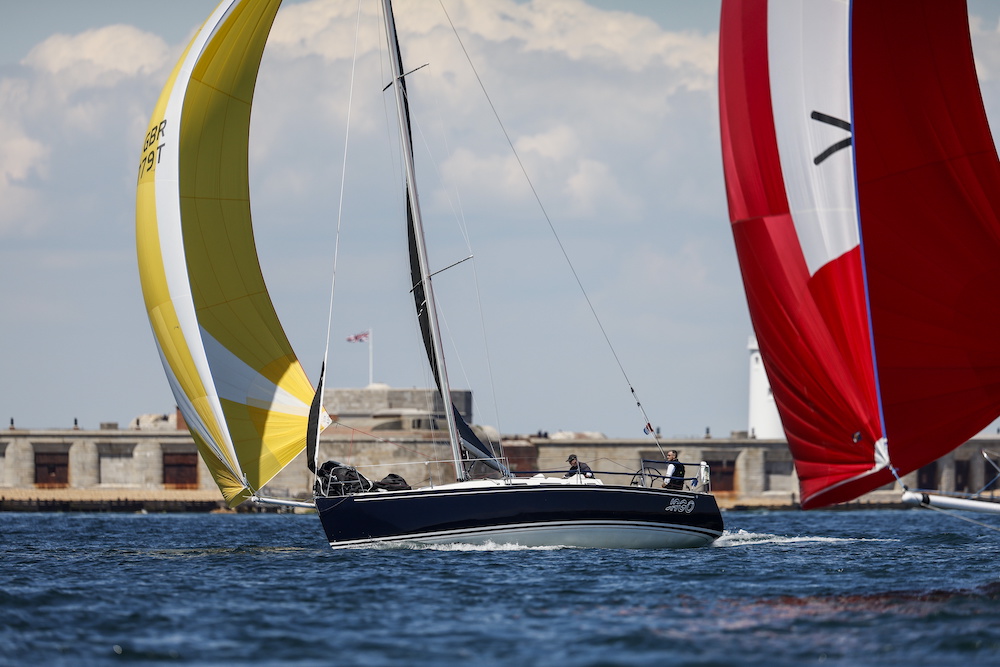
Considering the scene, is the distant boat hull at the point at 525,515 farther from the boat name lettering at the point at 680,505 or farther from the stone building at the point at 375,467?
the stone building at the point at 375,467

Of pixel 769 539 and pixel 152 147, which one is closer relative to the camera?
pixel 152 147

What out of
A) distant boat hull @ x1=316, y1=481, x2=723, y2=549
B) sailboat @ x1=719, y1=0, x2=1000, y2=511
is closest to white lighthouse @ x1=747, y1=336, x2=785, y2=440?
distant boat hull @ x1=316, y1=481, x2=723, y2=549

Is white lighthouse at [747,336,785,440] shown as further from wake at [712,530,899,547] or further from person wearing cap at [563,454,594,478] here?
person wearing cap at [563,454,594,478]

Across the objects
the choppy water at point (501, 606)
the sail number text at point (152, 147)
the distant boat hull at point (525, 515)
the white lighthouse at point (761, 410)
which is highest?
the sail number text at point (152, 147)

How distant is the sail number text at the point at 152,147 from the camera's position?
25.2 meters

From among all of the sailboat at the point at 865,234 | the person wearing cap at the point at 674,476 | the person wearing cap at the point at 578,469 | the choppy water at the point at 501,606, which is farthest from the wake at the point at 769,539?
the sailboat at the point at 865,234

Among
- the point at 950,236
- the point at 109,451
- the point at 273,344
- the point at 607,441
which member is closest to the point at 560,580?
the point at 950,236

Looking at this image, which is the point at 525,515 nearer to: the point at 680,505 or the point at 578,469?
the point at 578,469

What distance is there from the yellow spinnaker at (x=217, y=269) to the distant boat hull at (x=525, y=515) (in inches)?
95.5

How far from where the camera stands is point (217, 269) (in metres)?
24.9

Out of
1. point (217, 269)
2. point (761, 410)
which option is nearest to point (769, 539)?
point (217, 269)

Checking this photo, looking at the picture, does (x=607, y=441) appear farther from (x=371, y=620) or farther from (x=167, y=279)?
(x=371, y=620)

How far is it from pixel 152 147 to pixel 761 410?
51190 mm

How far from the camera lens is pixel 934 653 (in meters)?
12.5
